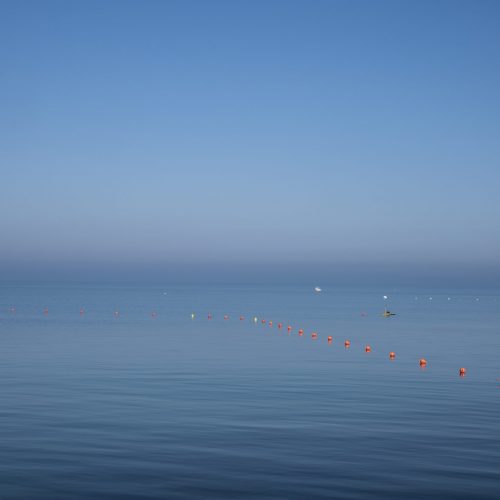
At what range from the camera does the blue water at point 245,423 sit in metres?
22.0

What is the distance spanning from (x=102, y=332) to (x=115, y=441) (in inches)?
2364

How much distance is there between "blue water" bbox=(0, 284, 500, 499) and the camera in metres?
22.0

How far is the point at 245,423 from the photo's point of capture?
3133cm

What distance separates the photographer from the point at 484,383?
46.9 metres

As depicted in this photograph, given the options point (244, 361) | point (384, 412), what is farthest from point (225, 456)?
point (244, 361)

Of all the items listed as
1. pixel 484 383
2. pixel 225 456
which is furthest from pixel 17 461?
pixel 484 383

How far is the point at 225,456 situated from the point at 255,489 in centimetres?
397

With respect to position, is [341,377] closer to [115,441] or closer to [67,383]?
[67,383]

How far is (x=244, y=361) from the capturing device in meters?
58.3

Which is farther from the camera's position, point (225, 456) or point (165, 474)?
point (225, 456)

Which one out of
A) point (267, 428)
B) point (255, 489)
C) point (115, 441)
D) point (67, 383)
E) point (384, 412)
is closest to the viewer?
point (255, 489)

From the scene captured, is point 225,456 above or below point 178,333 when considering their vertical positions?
below

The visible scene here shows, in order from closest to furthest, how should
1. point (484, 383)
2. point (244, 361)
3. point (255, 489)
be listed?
point (255, 489), point (484, 383), point (244, 361)

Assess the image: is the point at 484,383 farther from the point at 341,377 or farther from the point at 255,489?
the point at 255,489
